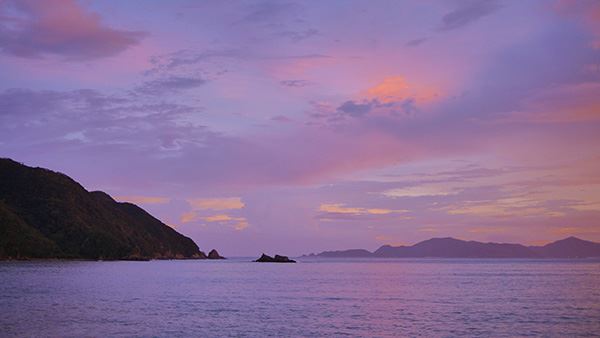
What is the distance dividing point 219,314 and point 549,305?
40.7 m

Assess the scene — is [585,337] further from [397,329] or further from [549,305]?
[549,305]

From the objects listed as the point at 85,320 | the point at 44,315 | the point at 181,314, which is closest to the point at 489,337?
Result: the point at 181,314

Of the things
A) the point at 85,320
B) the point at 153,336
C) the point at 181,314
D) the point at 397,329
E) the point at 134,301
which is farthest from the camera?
the point at 134,301

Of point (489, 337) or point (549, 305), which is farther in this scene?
point (549, 305)

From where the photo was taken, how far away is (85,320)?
5588 cm

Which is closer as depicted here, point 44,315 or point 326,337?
point 326,337

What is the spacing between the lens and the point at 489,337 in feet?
156

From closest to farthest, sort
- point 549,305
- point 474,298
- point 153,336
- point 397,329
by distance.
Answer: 1. point 153,336
2. point 397,329
3. point 549,305
4. point 474,298

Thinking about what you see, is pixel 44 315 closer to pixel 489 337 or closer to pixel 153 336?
pixel 153 336

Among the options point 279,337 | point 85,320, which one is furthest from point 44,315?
point 279,337

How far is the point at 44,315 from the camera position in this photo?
58.8m

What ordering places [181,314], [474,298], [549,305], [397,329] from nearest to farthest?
[397,329] < [181,314] < [549,305] < [474,298]

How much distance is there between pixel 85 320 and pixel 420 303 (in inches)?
1642

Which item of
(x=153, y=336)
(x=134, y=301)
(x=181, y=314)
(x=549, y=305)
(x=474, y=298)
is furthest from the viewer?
(x=474, y=298)
